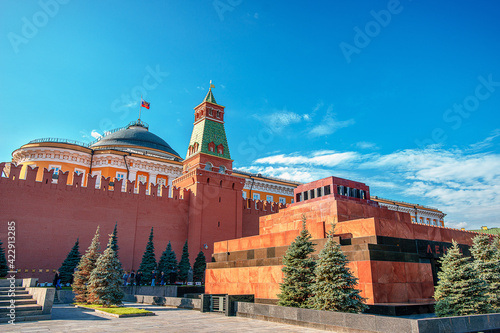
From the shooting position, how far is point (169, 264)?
2192 centimetres

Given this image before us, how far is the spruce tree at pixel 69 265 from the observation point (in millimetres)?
19453

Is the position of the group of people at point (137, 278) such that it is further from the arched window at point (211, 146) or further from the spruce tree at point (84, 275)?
the arched window at point (211, 146)

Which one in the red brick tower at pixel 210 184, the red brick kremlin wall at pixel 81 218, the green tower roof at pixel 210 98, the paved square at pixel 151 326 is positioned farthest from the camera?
the green tower roof at pixel 210 98

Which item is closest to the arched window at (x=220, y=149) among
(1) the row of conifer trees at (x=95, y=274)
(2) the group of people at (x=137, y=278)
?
(2) the group of people at (x=137, y=278)

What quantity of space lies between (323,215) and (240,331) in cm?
707

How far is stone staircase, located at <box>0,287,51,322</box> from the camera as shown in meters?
8.62

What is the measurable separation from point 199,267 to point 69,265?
748 centimetres

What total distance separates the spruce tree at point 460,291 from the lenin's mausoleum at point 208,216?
174 cm

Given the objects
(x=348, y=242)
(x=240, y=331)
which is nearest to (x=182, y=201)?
(x=348, y=242)

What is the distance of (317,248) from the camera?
11.4 metres

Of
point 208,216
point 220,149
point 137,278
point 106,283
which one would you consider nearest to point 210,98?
point 220,149

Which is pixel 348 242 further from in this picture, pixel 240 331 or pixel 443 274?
pixel 240 331

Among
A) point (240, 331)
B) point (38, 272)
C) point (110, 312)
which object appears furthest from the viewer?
point (38, 272)

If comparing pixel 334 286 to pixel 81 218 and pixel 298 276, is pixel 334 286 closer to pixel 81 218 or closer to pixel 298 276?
pixel 298 276
